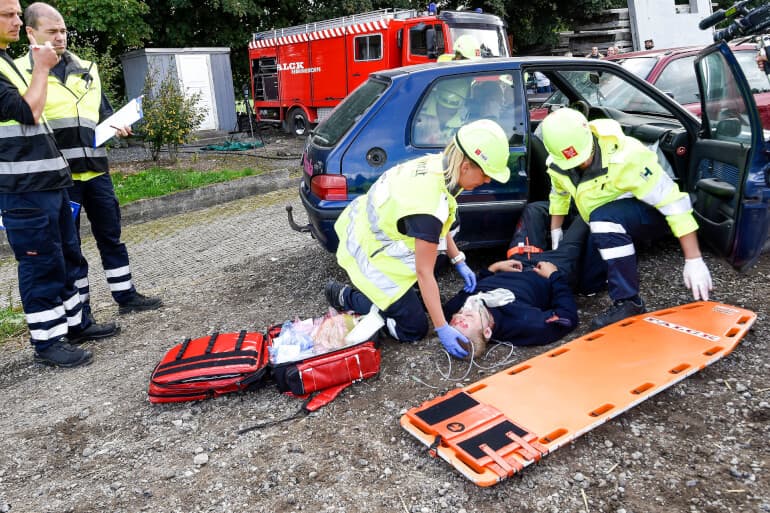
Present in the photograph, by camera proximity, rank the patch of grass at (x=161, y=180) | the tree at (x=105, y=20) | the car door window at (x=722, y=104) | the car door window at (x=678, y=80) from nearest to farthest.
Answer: the car door window at (x=722, y=104) < the car door window at (x=678, y=80) < the patch of grass at (x=161, y=180) < the tree at (x=105, y=20)

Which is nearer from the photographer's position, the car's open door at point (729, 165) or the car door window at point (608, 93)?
the car's open door at point (729, 165)

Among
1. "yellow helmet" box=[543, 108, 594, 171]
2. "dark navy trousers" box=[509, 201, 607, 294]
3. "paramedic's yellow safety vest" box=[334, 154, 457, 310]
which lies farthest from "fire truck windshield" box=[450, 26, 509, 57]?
"paramedic's yellow safety vest" box=[334, 154, 457, 310]

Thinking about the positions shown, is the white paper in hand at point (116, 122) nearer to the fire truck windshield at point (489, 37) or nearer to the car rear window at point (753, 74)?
the car rear window at point (753, 74)

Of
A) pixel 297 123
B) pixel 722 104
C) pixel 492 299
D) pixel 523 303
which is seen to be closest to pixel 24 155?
pixel 492 299

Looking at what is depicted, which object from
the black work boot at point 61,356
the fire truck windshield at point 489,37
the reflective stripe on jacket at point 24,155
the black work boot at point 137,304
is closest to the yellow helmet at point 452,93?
the reflective stripe on jacket at point 24,155

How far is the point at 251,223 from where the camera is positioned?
6.91 metres

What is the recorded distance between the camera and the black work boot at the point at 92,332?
404cm

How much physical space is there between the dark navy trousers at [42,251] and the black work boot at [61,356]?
0.14ft

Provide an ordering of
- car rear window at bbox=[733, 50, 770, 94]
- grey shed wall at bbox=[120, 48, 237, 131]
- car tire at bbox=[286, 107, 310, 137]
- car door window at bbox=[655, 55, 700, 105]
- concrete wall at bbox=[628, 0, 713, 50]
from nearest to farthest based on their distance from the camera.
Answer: car rear window at bbox=[733, 50, 770, 94] < car door window at bbox=[655, 55, 700, 105] < grey shed wall at bbox=[120, 48, 237, 131] < car tire at bbox=[286, 107, 310, 137] < concrete wall at bbox=[628, 0, 713, 50]

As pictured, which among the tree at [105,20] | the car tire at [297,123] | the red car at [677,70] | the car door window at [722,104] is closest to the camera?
the car door window at [722,104]

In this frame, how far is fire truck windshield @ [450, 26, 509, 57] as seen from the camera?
10.4m

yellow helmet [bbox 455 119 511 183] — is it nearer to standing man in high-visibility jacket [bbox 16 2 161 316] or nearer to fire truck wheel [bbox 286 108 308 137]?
standing man in high-visibility jacket [bbox 16 2 161 316]

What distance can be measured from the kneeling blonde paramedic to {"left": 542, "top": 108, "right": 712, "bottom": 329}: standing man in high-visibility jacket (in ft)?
1.71

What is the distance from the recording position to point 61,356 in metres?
3.70
